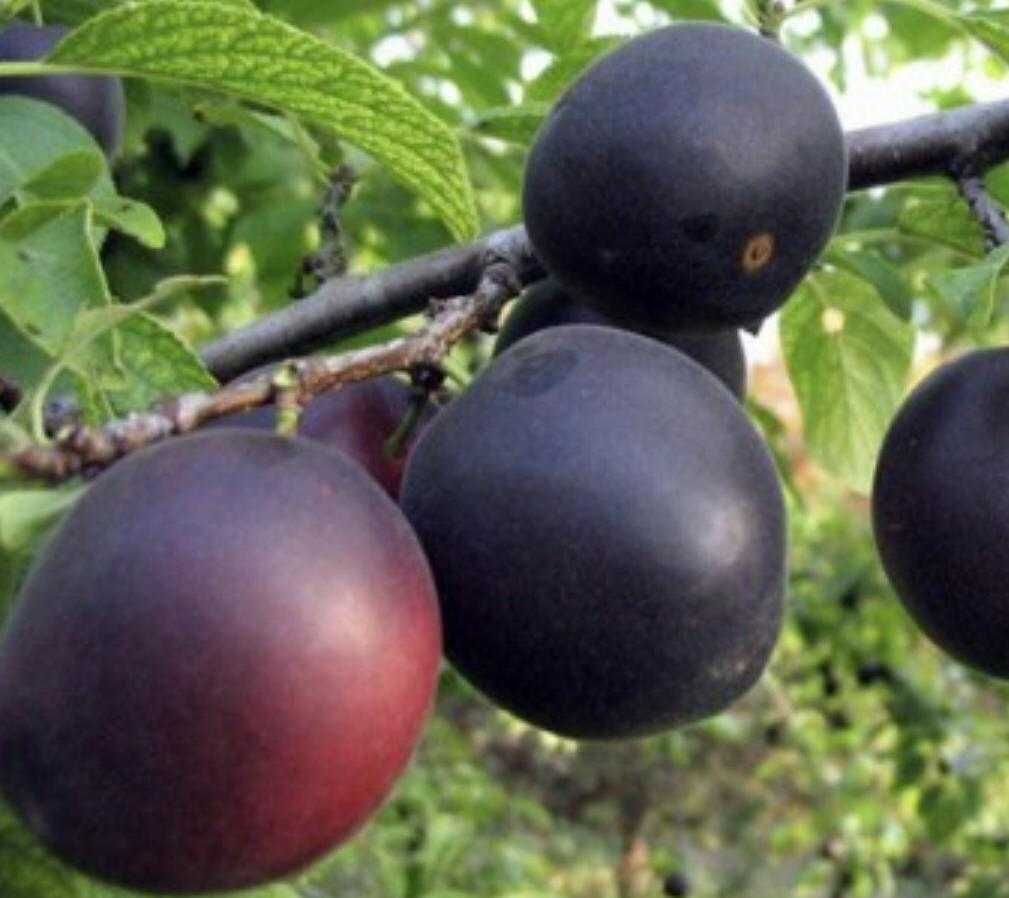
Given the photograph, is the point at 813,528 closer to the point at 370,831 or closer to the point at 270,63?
the point at 370,831

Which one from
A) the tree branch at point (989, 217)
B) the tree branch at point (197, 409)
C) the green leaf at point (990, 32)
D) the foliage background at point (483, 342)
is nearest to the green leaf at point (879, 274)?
the foliage background at point (483, 342)

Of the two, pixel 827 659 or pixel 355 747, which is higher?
pixel 355 747

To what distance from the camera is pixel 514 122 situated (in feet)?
5.63

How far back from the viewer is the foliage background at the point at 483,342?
126 centimetres

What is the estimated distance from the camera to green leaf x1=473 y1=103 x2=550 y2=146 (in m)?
1.69

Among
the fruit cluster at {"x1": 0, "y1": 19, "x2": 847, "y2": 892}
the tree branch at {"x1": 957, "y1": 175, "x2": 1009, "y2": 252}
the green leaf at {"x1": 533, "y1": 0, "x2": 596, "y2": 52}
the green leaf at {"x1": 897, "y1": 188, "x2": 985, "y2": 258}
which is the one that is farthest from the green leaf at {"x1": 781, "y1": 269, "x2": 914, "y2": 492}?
the fruit cluster at {"x1": 0, "y1": 19, "x2": 847, "y2": 892}

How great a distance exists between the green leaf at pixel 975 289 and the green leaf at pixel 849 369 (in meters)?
0.64

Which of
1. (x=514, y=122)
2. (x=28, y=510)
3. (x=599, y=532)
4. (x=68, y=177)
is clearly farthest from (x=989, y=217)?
(x=28, y=510)

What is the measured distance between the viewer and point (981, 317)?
50.8 inches

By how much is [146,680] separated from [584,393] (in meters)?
0.33

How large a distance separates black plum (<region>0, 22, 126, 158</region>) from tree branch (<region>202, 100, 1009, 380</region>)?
0.32m

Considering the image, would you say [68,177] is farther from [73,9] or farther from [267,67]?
[73,9]

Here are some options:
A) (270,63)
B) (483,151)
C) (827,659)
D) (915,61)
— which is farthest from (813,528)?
(270,63)

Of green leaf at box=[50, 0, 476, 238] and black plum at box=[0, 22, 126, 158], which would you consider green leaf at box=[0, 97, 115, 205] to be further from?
black plum at box=[0, 22, 126, 158]
